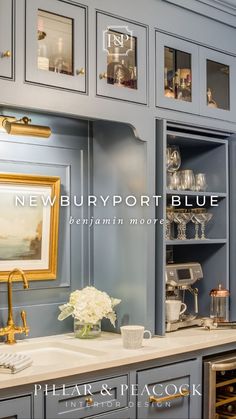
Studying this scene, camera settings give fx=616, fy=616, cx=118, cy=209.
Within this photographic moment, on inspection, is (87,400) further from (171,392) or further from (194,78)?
(194,78)

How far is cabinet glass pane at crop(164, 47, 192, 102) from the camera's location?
10.4 feet

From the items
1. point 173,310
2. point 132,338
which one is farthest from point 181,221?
point 132,338

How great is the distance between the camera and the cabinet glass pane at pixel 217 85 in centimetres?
341

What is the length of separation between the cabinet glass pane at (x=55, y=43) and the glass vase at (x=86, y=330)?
1213mm

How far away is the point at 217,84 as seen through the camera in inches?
136

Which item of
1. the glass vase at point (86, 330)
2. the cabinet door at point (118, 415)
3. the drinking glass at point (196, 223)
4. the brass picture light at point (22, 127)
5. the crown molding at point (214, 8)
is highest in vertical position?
the crown molding at point (214, 8)

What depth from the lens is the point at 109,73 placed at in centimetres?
290

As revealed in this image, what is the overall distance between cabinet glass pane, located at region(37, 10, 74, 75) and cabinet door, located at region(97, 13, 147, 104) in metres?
0.16

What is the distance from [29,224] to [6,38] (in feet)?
3.10

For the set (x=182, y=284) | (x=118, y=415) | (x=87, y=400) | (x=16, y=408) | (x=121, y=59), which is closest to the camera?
(x=16, y=408)

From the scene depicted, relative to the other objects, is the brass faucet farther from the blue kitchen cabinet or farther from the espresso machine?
the blue kitchen cabinet

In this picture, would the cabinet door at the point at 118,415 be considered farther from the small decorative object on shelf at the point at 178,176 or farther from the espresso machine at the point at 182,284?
the small decorative object on shelf at the point at 178,176

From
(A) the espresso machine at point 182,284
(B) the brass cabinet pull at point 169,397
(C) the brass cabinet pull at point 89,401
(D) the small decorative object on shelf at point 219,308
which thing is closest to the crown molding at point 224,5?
(A) the espresso machine at point 182,284

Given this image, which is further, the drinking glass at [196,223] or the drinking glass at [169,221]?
the drinking glass at [196,223]
